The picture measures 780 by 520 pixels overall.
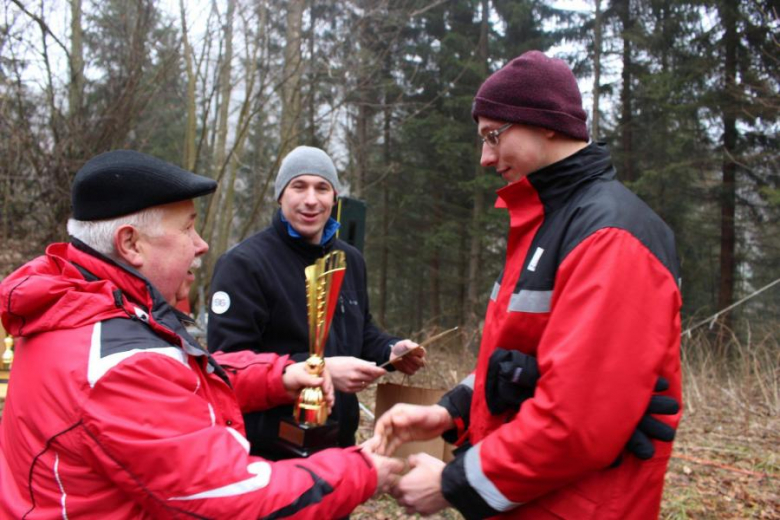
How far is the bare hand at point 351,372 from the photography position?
2480 mm

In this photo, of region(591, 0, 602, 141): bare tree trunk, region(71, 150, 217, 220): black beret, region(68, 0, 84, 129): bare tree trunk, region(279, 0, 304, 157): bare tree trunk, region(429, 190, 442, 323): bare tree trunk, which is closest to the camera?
region(71, 150, 217, 220): black beret

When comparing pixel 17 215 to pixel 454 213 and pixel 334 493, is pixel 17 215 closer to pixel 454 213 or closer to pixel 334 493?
pixel 334 493

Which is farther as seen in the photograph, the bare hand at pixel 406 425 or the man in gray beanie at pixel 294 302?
the man in gray beanie at pixel 294 302

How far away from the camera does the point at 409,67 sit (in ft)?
63.2

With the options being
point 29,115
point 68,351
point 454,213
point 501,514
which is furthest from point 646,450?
point 454,213

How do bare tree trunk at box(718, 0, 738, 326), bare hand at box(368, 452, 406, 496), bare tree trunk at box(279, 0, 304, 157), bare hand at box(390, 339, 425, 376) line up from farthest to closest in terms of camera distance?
bare tree trunk at box(718, 0, 738, 326), bare tree trunk at box(279, 0, 304, 157), bare hand at box(390, 339, 425, 376), bare hand at box(368, 452, 406, 496)

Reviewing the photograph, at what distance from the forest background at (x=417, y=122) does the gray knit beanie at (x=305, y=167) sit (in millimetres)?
4379

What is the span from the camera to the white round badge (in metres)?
2.51

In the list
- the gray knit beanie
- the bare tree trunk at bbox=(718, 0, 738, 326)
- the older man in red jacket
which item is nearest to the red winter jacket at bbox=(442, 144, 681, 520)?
the older man in red jacket

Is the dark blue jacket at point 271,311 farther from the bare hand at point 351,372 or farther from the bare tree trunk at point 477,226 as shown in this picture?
the bare tree trunk at point 477,226

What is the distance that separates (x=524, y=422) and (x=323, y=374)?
1052 mm

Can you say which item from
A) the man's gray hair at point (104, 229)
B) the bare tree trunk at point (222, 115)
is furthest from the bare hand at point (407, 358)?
the bare tree trunk at point (222, 115)

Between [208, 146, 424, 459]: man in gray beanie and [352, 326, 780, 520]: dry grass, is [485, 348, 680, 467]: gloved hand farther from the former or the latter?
[352, 326, 780, 520]: dry grass

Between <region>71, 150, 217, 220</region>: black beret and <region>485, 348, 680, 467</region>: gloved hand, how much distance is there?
1005 millimetres
